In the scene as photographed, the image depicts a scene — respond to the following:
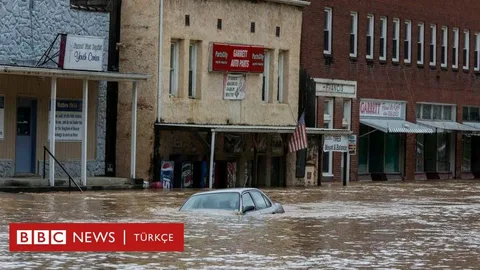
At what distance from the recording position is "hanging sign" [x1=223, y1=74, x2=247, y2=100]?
50.1 metres

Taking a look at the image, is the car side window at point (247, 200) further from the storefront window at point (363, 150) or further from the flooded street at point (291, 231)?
the storefront window at point (363, 150)

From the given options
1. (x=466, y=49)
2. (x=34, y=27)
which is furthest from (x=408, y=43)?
(x=34, y=27)

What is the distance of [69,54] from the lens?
43.2 meters

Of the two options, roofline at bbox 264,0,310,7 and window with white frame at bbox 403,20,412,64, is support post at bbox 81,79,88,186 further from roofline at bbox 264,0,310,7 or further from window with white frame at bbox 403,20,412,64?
window with white frame at bbox 403,20,412,64

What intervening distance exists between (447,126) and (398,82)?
13.2 ft

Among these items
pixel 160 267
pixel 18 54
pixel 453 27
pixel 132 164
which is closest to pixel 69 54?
pixel 18 54

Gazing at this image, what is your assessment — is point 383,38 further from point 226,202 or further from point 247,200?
point 226,202

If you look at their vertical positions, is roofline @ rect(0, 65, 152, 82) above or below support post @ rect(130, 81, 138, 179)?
above

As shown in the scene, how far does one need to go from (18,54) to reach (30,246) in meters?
22.6

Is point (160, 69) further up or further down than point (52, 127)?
further up

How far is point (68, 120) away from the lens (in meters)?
45.2

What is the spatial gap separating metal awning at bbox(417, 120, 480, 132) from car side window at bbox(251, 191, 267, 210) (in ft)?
113

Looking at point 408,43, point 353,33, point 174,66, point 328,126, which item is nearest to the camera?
point 174,66

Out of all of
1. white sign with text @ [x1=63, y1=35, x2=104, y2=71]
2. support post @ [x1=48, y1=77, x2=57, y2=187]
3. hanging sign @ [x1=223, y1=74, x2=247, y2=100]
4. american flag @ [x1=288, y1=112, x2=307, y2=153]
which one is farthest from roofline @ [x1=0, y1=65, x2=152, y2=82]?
american flag @ [x1=288, y1=112, x2=307, y2=153]
